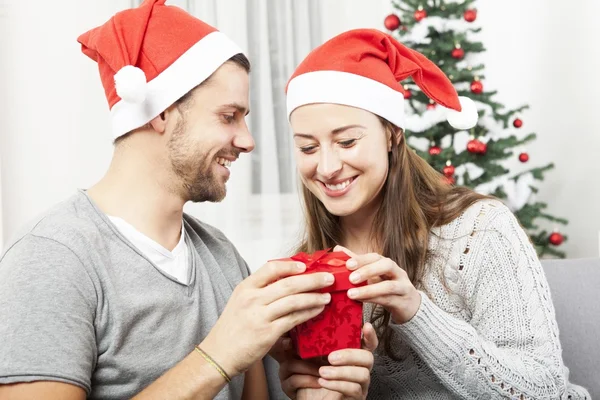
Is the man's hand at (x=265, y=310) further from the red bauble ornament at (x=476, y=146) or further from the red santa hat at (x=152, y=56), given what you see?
the red bauble ornament at (x=476, y=146)

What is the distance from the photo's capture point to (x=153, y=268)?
154cm

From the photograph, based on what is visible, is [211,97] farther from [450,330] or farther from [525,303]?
[525,303]

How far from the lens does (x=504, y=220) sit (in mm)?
1821

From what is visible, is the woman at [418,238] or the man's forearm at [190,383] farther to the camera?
the woman at [418,238]

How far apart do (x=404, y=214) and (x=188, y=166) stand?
0.64 metres

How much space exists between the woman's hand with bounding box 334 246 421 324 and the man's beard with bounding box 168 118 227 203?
402mm

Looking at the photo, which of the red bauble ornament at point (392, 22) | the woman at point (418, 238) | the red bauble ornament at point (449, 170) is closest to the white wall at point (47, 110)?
the woman at point (418, 238)

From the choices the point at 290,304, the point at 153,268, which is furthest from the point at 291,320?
the point at 153,268

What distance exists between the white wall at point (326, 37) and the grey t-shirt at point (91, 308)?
5.03 ft

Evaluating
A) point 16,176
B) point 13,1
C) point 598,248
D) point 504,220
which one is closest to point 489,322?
point 504,220

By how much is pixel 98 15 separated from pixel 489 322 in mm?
2385

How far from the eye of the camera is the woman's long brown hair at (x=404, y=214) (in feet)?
6.14

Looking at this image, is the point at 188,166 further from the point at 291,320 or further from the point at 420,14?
the point at 420,14

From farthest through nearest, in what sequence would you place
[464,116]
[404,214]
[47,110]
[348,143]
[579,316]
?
[47,110] < [579,316] < [464,116] < [404,214] < [348,143]
